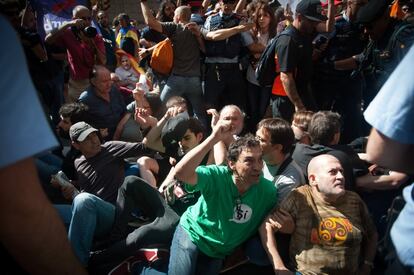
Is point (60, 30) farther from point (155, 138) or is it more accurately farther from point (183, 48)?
point (155, 138)

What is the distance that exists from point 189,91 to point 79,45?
1.73 m

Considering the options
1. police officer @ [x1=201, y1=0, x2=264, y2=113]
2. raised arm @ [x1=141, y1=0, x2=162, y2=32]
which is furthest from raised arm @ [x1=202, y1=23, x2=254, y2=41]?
raised arm @ [x1=141, y1=0, x2=162, y2=32]

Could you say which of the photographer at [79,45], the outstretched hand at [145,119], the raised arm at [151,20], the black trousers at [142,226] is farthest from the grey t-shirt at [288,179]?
the photographer at [79,45]

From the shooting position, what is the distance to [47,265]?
94cm

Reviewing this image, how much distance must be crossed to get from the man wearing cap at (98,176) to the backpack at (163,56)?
153cm

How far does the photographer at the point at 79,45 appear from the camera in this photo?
5.33m

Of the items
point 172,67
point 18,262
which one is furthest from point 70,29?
point 18,262

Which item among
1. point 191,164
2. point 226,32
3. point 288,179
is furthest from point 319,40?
point 191,164

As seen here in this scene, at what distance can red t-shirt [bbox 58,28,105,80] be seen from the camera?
5.41 meters

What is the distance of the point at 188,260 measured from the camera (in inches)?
95.9

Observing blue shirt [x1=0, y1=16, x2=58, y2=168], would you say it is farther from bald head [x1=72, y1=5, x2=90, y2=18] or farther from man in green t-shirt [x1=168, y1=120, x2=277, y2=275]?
bald head [x1=72, y1=5, x2=90, y2=18]

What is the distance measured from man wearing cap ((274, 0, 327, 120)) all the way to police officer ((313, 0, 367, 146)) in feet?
1.68

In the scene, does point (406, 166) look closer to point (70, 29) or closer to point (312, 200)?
point (312, 200)

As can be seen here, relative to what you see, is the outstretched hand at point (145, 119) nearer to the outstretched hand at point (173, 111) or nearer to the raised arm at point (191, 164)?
the outstretched hand at point (173, 111)
